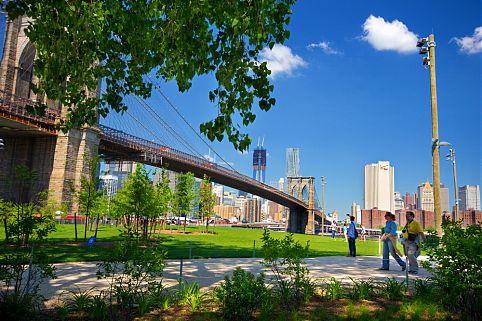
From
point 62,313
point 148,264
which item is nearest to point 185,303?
point 148,264

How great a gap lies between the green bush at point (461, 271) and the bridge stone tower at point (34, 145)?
31.6 m

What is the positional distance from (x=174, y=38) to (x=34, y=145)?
36981 mm

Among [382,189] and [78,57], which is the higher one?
[382,189]

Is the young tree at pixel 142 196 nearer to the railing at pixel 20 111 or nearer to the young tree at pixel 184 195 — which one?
the young tree at pixel 184 195

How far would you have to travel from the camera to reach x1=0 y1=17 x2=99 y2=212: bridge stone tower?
112ft

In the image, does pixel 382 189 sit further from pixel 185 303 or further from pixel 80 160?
pixel 185 303

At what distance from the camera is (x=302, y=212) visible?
247 feet

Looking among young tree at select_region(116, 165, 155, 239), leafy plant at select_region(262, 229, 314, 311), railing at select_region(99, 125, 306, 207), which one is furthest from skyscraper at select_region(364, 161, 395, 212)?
leafy plant at select_region(262, 229, 314, 311)

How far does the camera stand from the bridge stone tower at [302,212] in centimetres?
7106

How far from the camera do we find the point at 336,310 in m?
5.12

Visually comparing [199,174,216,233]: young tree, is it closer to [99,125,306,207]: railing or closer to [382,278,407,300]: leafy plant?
[99,125,306,207]: railing

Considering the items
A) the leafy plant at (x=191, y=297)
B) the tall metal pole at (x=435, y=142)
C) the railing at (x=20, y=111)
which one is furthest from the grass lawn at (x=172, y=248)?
the railing at (x=20, y=111)

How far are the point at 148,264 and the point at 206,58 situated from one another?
2.59 meters

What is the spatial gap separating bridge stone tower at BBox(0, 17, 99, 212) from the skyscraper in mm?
100464
